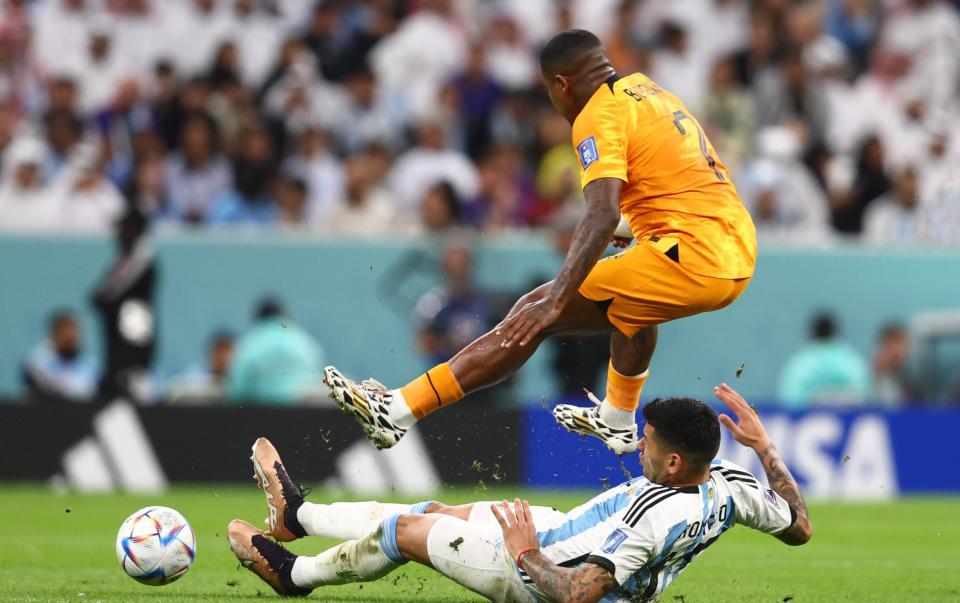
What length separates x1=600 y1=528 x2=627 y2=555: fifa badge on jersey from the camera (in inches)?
285

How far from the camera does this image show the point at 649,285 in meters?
8.59

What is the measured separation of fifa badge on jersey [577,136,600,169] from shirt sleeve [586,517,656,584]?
6.76ft

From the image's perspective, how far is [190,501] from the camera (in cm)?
1541

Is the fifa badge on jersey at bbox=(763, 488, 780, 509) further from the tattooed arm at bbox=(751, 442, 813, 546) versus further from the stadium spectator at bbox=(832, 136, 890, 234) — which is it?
the stadium spectator at bbox=(832, 136, 890, 234)

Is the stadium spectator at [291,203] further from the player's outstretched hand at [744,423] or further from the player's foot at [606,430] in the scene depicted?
the player's outstretched hand at [744,423]

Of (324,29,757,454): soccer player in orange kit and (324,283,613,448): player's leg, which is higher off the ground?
(324,29,757,454): soccer player in orange kit

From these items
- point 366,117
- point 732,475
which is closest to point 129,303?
point 366,117

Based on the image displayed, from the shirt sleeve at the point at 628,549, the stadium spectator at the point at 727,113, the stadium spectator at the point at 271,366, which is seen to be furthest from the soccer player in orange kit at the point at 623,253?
the stadium spectator at the point at 727,113

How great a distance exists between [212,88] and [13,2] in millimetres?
2650

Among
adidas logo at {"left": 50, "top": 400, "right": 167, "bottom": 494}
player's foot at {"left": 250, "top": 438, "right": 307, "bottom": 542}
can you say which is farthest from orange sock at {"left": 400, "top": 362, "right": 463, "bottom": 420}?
adidas logo at {"left": 50, "top": 400, "right": 167, "bottom": 494}

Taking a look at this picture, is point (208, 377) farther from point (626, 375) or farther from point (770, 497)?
point (770, 497)

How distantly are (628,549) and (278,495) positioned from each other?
7.03ft

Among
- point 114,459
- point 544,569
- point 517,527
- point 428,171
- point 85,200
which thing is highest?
point 428,171

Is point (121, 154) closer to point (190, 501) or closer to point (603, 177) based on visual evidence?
point (190, 501)
